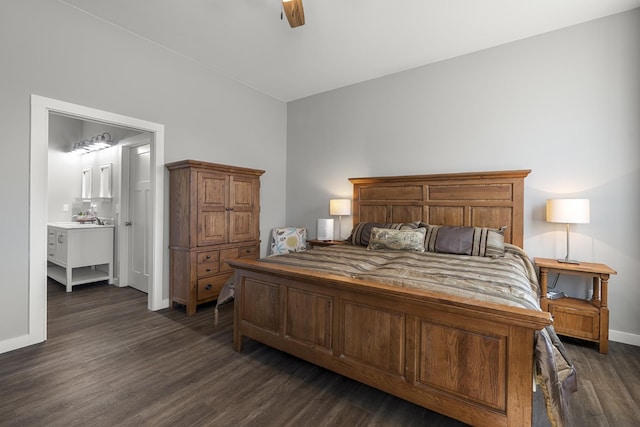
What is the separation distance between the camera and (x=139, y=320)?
3025 millimetres

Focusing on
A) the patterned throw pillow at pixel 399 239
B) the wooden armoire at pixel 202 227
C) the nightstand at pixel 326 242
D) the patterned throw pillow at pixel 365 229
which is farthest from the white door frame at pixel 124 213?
the patterned throw pillow at pixel 399 239

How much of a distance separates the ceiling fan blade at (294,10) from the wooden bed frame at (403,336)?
5.90ft

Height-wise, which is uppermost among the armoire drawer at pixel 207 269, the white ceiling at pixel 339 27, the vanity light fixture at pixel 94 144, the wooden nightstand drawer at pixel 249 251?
the white ceiling at pixel 339 27

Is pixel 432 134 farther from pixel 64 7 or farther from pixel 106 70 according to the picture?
pixel 64 7

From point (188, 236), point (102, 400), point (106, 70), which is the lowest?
point (102, 400)

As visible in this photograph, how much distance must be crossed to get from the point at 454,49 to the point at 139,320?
4495mm

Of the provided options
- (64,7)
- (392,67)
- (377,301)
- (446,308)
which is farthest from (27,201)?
(392,67)

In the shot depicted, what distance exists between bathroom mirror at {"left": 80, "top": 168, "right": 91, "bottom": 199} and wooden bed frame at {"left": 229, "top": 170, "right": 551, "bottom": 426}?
4432mm

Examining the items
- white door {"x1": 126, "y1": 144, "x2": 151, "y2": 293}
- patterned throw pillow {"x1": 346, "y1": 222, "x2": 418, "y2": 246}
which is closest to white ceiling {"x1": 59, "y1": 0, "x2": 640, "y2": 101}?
→ white door {"x1": 126, "y1": 144, "x2": 151, "y2": 293}

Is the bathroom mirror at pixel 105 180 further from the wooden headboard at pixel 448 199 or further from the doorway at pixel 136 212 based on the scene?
the wooden headboard at pixel 448 199

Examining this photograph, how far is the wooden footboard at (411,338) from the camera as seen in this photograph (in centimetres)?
133

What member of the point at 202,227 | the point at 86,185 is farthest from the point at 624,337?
the point at 86,185

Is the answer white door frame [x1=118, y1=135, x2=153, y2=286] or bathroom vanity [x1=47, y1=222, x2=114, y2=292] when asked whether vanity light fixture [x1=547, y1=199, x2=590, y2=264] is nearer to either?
white door frame [x1=118, y1=135, x2=153, y2=286]

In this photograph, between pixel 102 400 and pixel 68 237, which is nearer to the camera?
pixel 102 400
